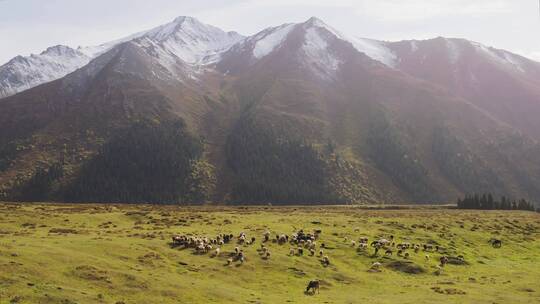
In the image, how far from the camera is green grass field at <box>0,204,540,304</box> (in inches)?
1709

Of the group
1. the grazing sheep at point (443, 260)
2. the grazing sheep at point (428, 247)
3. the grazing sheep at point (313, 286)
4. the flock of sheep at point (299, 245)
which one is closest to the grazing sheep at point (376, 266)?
the flock of sheep at point (299, 245)

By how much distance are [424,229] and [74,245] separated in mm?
61068

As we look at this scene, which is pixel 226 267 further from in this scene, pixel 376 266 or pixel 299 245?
pixel 376 266

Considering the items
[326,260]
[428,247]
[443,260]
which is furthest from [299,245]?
[428,247]

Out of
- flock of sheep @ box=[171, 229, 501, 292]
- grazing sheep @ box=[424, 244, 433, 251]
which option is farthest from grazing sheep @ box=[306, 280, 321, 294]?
grazing sheep @ box=[424, 244, 433, 251]

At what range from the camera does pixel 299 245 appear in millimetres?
69188

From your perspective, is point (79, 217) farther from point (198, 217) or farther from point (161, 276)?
point (161, 276)

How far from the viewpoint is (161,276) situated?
4872 cm

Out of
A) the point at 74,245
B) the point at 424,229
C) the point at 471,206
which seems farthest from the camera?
the point at 471,206

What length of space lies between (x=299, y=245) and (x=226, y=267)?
16092 mm

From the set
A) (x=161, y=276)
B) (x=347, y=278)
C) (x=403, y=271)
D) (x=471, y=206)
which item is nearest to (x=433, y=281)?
(x=403, y=271)

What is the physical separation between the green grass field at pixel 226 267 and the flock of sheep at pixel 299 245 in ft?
3.12

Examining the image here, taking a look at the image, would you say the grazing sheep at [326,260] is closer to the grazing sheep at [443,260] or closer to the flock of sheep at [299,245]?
the flock of sheep at [299,245]

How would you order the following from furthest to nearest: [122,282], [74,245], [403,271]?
[403,271] < [74,245] < [122,282]
